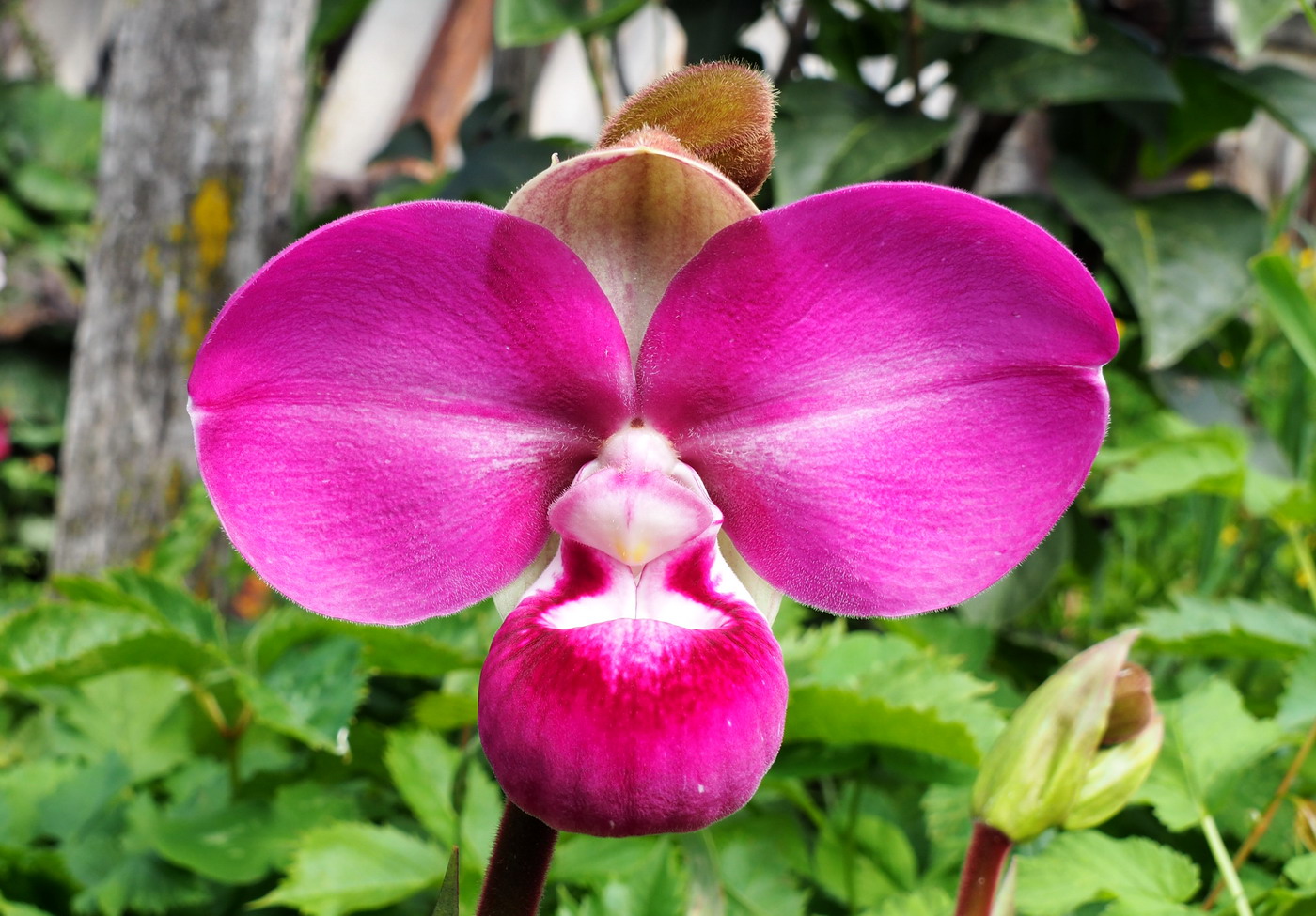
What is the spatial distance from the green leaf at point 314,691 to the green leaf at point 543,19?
2.29ft

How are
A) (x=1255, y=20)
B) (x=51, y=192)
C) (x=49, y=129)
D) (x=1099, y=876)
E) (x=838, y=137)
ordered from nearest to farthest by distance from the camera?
(x=1099, y=876) → (x=1255, y=20) → (x=838, y=137) → (x=51, y=192) → (x=49, y=129)

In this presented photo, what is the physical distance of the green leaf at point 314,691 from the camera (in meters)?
0.63

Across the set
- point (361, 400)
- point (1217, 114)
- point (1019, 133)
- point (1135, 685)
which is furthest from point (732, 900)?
point (1019, 133)

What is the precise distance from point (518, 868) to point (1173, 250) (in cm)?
107

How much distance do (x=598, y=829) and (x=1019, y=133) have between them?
171 cm

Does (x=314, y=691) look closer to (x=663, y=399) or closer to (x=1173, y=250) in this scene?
(x=663, y=399)

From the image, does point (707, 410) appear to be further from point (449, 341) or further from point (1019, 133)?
point (1019, 133)

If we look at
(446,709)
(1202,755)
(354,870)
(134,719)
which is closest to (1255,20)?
(1202,755)

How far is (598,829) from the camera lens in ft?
1.00

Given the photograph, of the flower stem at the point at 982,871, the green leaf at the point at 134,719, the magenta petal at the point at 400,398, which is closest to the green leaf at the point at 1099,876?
the flower stem at the point at 982,871

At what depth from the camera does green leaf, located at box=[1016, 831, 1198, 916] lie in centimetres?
51

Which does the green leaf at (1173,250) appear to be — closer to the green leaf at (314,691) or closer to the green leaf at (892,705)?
the green leaf at (892,705)

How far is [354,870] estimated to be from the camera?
2.05 feet

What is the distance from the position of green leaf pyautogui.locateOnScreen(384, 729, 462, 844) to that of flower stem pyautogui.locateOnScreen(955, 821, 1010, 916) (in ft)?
1.15
